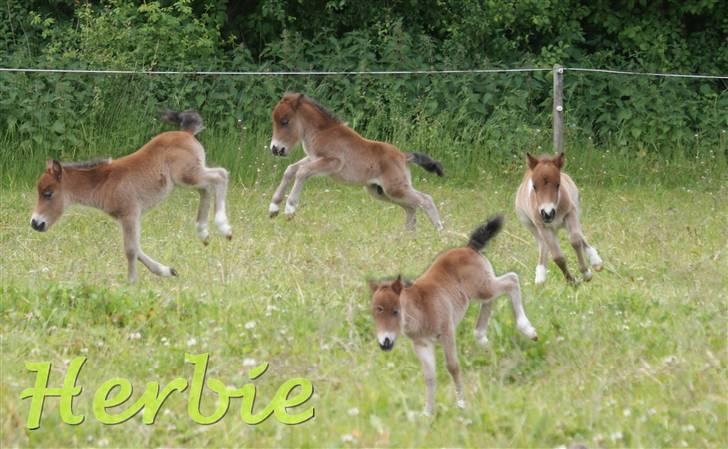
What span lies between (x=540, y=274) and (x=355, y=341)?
7.42 feet

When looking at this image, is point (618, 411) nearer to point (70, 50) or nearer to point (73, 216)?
point (73, 216)

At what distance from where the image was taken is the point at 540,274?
31.1ft

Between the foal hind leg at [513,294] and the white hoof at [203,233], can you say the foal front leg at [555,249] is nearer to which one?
the foal hind leg at [513,294]

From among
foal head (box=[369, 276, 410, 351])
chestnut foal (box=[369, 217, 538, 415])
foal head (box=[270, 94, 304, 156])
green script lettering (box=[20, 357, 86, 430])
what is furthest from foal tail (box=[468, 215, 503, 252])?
foal head (box=[270, 94, 304, 156])

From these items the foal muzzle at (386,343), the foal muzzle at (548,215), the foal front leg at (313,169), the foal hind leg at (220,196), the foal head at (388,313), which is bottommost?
the foal front leg at (313,169)

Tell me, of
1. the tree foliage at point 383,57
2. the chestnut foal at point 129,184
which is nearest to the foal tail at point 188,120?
the chestnut foal at point 129,184

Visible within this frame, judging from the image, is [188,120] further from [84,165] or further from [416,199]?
[416,199]

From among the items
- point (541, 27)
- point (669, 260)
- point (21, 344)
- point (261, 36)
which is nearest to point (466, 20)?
point (541, 27)

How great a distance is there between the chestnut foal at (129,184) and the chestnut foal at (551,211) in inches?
84.7

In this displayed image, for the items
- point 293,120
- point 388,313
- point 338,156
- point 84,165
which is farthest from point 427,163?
point 388,313

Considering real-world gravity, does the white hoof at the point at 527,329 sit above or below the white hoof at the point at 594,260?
above

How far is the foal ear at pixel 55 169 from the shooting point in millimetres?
9773

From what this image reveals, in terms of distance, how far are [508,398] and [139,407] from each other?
1.71 meters

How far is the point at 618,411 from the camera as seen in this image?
260 inches
